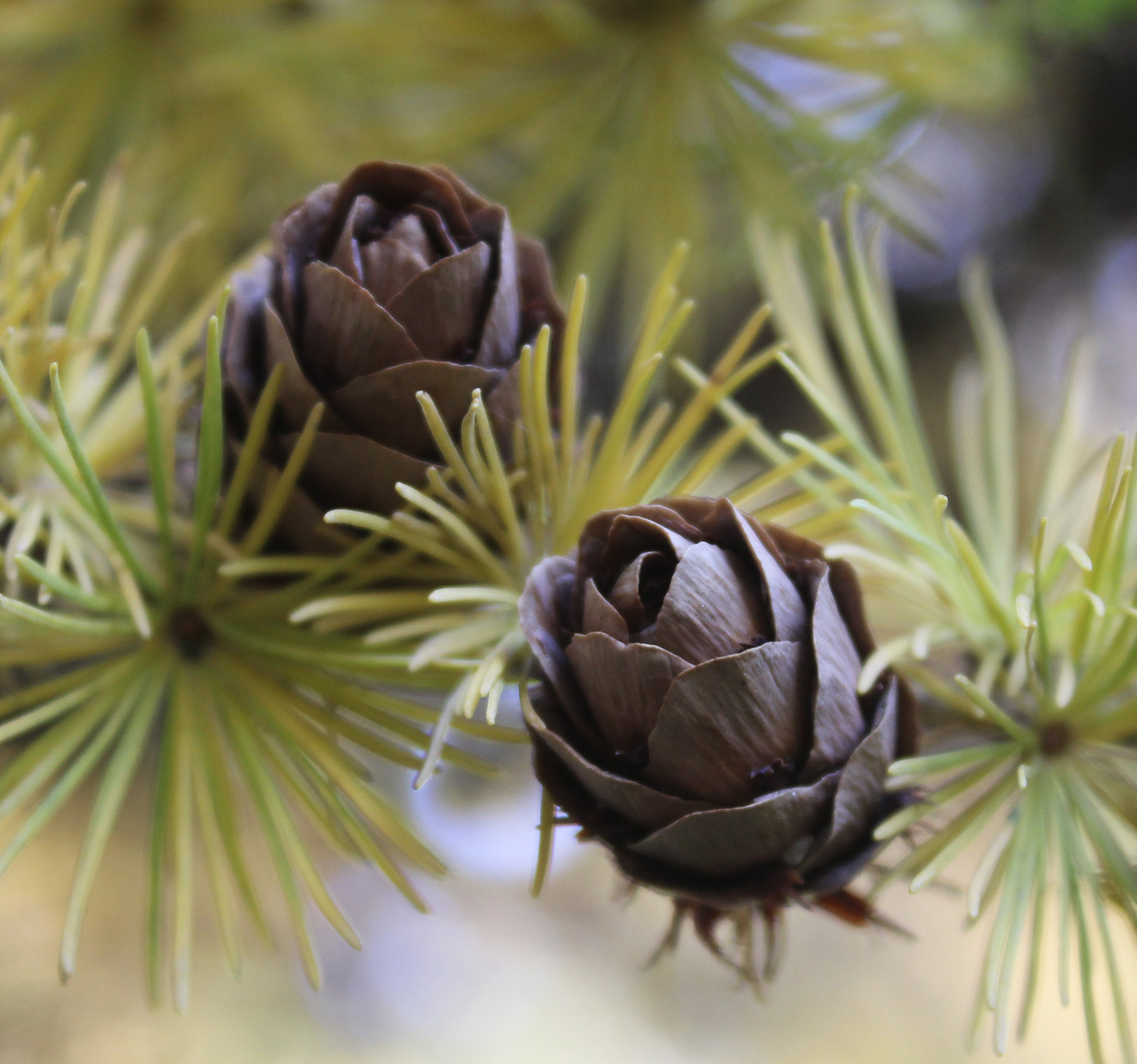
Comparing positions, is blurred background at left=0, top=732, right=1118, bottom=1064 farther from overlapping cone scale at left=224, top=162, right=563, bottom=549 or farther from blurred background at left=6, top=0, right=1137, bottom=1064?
overlapping cone scale at left=224, top=162, right=563, bottom=549

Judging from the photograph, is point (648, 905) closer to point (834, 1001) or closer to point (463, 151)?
point (834, 1001)

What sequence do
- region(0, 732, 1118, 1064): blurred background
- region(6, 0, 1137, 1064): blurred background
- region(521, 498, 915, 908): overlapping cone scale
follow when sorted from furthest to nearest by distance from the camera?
region(0, 732, 1118, 1064): blurred background → region(6, 0, 1137, 1064): blurred background → region(521, 498, 915, 908): overlapping cone scale

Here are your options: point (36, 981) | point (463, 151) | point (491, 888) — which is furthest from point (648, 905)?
point (463, 151)

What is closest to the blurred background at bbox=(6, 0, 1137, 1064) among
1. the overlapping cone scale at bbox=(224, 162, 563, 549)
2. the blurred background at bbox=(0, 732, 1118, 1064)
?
the blurred background at bbox=(0, 732, 1118, 1064)

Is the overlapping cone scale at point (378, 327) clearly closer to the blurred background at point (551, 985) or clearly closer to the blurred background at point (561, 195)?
the blurred background at point (561, 195)

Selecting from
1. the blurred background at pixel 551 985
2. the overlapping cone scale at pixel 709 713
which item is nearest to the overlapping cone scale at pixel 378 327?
the overlapping cone scale at pixel 709 713

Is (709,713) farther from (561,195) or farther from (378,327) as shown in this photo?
(561,195)

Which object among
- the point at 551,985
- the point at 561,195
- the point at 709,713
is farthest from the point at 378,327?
the point at 551,985
